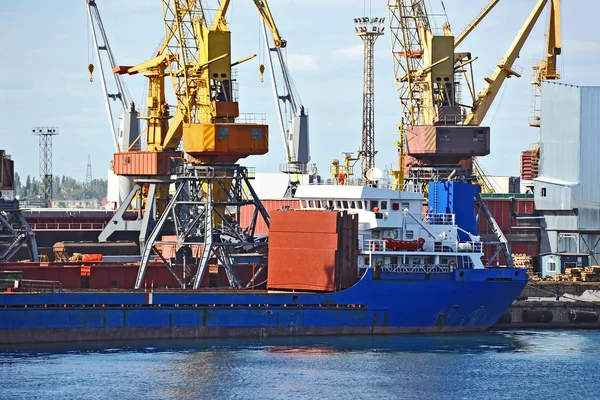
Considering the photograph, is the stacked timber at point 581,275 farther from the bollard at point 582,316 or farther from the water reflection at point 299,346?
the water reflection at point 299,346

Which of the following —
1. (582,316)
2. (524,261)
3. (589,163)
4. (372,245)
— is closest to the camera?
(372,245)

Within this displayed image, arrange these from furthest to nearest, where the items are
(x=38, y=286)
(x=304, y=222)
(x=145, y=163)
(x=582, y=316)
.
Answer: (x=145, y=163) < (x=582, y=316) < (x=38, y=286) < (x=304, y=222)

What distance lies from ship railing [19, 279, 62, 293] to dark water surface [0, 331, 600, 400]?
3204 millimetres

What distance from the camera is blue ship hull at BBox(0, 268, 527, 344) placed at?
207 feet

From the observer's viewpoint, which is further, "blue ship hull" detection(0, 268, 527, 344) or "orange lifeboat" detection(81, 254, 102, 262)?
"orange lifeboat" detection(81, 254, 102, 262)

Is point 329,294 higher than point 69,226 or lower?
lower

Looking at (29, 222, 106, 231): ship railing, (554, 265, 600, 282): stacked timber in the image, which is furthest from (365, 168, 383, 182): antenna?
(29, 222, 106, 231): ship railing

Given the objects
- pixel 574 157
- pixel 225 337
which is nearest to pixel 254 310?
pixel 225 337

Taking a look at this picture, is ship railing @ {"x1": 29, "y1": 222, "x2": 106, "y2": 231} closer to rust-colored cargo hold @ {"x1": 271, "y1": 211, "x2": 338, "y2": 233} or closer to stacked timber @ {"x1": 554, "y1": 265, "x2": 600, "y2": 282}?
rust-colored cargo hold @ {"x1": 271, "y1": 211, "x2": 338, "y2": 233}

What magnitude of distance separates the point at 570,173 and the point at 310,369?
35628 millimetres

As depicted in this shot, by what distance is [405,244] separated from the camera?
67.1 meters

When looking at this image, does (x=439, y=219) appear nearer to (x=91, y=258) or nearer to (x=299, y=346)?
(x=299, y=346)

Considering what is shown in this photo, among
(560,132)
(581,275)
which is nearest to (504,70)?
(560,132)

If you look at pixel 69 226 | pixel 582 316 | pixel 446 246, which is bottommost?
pixel 582 316
